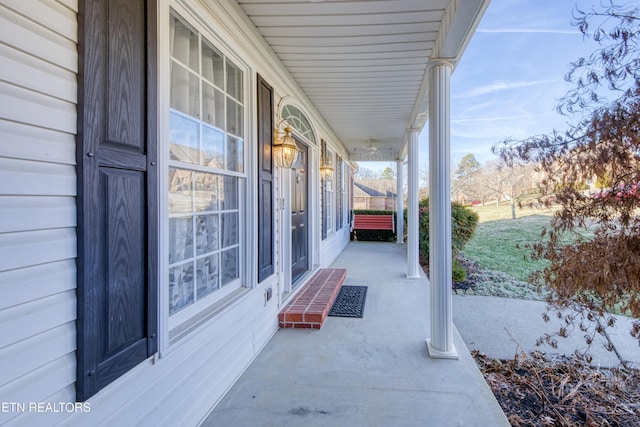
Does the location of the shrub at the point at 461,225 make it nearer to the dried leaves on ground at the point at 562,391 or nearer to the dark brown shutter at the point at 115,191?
the dried leaves on ground at the point at 562,391

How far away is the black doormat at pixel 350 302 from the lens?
3.69m

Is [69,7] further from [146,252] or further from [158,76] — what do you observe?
[146,252]

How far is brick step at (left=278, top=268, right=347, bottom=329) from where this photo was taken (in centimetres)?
327

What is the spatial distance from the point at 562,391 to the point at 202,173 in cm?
303

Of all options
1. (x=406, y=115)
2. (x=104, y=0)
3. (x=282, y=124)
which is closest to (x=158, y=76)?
(x=104, y=0)

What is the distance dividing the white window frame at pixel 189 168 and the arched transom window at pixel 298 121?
1118 mm

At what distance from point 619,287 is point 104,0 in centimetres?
313

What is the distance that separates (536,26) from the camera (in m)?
2.92

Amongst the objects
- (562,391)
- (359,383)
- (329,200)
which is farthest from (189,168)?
(329,200)

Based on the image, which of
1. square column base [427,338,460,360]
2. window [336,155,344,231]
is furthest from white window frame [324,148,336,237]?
square column base [427,338,460,360]

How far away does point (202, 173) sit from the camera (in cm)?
206

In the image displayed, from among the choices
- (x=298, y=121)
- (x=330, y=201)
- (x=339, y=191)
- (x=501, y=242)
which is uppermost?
(x=298, y=121)

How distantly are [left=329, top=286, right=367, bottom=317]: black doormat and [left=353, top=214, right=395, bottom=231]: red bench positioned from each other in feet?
18.8

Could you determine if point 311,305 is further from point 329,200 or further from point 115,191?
point 329,200
